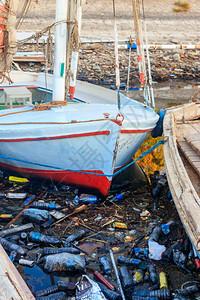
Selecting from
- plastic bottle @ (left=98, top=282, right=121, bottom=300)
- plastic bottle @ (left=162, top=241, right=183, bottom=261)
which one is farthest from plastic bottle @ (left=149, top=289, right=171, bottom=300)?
plastic bottle @ (left=162, top=241, right=183, bottom=261)

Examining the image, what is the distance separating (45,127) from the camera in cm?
689

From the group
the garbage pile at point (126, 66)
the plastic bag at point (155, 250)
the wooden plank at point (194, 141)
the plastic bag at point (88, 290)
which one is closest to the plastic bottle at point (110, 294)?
the plastic bag at point (88, 290)

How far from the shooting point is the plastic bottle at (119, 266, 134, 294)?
4.92 metres

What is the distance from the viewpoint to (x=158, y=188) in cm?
762

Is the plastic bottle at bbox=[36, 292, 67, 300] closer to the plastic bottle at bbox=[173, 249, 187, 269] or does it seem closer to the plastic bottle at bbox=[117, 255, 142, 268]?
the plastic bottle at bbox=[117, 255, 142, 268]

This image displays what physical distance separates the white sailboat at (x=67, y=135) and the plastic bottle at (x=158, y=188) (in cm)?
86

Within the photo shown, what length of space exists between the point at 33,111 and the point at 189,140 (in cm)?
342

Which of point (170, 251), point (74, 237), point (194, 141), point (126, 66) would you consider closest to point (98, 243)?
point (74, 237)

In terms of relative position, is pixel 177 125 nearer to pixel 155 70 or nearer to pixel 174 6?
pixel 155 70

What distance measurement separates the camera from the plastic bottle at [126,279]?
4.92 m

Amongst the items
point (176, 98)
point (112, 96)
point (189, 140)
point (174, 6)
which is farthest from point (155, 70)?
point (174, 6)

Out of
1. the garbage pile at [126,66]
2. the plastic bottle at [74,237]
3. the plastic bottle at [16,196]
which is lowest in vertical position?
the plastic bottle at [74,237]

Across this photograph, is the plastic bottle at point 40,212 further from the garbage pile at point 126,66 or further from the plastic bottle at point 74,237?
the garbage pile at point 126,66

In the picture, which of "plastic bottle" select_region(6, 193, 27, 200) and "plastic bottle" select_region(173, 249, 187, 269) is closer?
"plastic bottle" select_region(173, 249, 187, 269)
